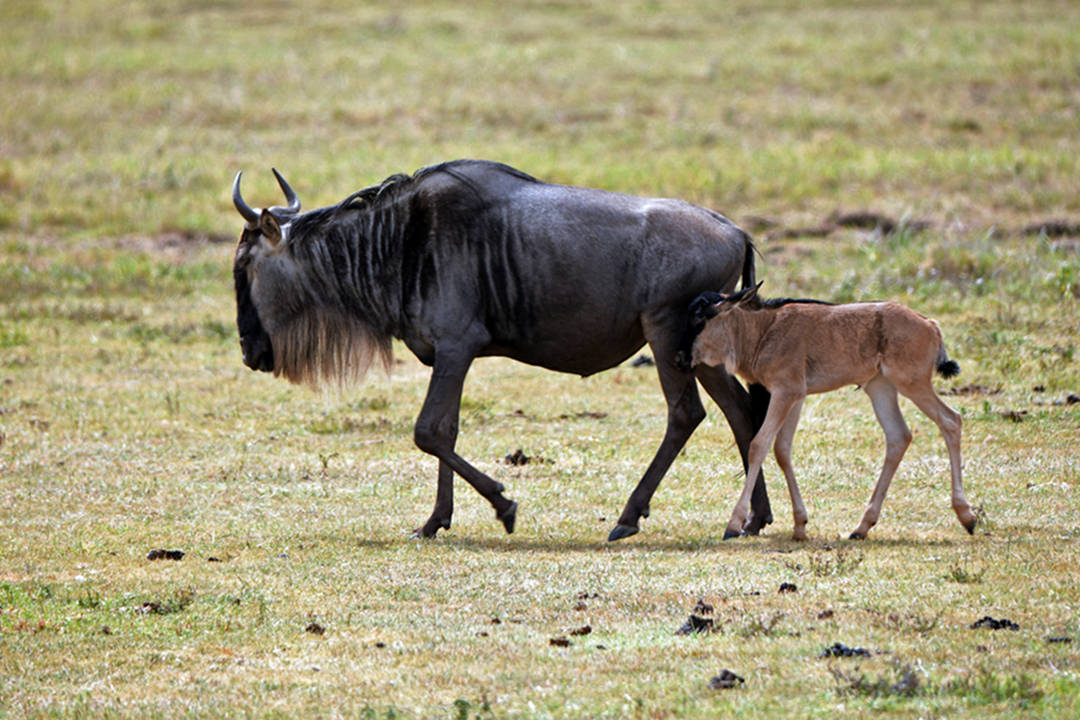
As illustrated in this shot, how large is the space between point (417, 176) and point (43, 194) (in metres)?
16.4

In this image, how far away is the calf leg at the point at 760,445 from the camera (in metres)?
9.11

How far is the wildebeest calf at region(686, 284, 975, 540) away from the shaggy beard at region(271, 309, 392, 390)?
7.91 ft

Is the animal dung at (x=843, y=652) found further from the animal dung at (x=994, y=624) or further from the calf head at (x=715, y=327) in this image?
the calf head at (x=715, y=327)

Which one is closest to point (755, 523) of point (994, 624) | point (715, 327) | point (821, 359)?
point (821, 359)

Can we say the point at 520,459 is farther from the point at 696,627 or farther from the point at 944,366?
the point at 696,627

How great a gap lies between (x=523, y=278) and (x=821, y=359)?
1997mm

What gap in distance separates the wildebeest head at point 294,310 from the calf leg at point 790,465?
9.35 ft

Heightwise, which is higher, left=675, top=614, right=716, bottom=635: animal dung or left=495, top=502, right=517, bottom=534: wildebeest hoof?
left=675, top=614, right=716, bottom=635: animal dung

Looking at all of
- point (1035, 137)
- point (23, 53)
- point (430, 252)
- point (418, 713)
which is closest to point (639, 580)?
point (418, 713)

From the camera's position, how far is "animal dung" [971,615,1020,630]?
22.6 feet

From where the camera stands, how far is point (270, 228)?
10.5m

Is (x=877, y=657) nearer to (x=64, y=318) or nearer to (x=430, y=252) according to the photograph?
(x=430, y=252)

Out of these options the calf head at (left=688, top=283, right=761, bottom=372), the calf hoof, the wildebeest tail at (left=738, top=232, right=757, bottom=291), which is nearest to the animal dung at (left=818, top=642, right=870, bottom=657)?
the calf hoof

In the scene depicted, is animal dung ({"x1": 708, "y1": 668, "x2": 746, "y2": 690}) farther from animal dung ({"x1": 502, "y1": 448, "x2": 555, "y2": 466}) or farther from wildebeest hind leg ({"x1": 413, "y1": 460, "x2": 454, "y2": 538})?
animal dung ({"x1": 502, "y1": 448, "x2": 555, "y2": 466})
